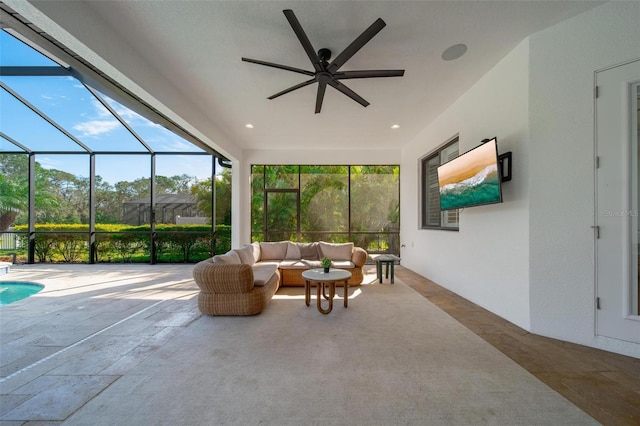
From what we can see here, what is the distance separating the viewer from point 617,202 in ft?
7.39

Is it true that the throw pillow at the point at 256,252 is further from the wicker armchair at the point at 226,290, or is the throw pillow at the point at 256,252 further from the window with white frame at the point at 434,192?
the window with white frame at the point at 434,192

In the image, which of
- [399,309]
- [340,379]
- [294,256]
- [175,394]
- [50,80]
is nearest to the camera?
[175,394]

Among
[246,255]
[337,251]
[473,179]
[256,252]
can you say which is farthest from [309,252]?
[473,179]

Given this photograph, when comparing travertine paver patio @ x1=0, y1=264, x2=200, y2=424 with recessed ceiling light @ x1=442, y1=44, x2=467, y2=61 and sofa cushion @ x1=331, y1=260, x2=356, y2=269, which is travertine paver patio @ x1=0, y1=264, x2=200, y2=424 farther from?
recessed ceiling light @ x1=442, y1=44, x2=467, y2=61

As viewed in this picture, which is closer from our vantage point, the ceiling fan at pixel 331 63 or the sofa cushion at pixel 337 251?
the ceiling fan at pixel 331 63

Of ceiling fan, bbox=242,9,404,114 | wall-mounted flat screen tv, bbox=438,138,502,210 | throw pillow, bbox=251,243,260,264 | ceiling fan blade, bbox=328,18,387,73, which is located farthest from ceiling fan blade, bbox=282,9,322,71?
throw pillow, bbox=251,243,260,264

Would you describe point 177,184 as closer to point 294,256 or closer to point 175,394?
point 294,256

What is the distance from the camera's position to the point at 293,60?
9.76 feet

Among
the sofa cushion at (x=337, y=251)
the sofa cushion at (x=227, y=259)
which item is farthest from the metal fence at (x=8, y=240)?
the sofa cushion at (x=337, y=251)

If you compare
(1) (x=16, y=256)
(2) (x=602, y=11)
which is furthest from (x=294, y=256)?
(1) (x=16, y=256)

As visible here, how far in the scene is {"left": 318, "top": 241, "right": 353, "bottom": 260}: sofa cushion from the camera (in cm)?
522

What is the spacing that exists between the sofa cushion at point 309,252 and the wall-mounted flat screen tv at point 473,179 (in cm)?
275

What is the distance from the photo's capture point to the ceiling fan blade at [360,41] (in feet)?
6.33

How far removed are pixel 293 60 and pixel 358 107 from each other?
60.3 inches
